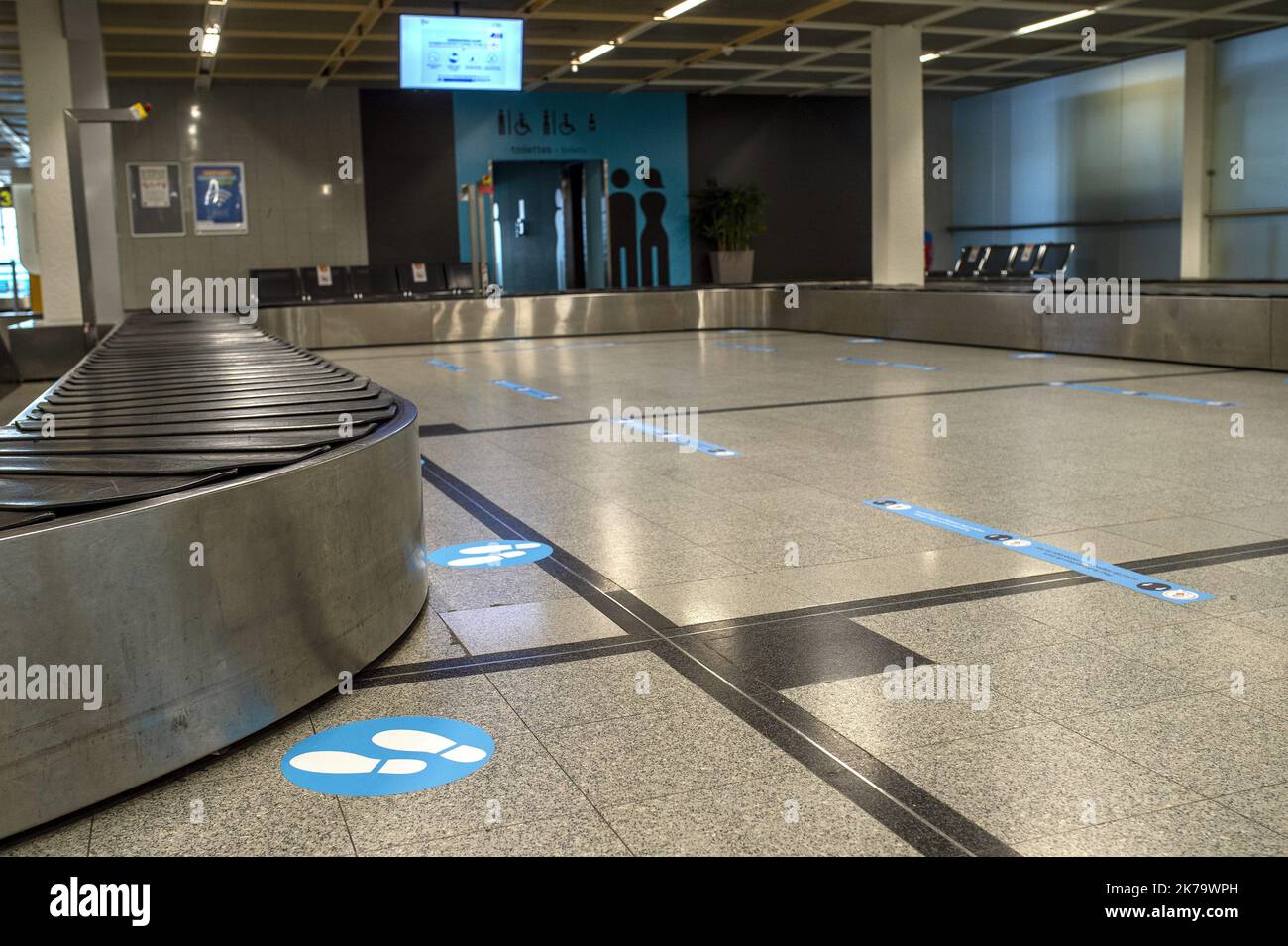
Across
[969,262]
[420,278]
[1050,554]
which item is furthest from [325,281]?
[1050,554]

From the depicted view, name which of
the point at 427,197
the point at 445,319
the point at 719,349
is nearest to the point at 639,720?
the point at 719,349

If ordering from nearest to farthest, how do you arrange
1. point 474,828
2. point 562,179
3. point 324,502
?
point 474,828 → point 324,502 → point 562,179

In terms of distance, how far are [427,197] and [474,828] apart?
2074 cm

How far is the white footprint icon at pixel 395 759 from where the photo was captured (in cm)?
272

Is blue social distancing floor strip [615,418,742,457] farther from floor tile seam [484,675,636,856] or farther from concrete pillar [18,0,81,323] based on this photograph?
concrete pillar [18,0,81,323]

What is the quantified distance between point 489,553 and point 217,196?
714 inches

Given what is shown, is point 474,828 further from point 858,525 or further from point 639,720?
point 858,525

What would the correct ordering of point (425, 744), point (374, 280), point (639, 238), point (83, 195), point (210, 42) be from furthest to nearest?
point (639, 238), point (374, 280), point (210, 42), point (83, 195), point (425, 744)

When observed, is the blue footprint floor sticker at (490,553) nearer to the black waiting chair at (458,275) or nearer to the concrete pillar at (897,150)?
the concrete pillar at (897,150)

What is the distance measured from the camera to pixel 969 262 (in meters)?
23.2

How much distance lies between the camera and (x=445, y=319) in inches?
672

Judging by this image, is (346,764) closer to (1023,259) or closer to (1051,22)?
(1051,22)

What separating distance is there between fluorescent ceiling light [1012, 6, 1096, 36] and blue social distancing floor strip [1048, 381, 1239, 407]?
8.67 metres

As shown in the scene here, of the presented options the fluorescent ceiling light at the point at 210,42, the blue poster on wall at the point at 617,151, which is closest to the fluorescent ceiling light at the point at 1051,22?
the blue poster on wall at the point at 617,151
